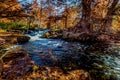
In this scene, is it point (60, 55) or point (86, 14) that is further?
point (86, 14)

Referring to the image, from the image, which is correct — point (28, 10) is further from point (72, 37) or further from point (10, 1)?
point (72, 37)

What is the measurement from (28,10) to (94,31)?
9139mm

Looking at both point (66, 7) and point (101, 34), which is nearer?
point (66, 7)

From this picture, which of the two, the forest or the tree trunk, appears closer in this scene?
the forest

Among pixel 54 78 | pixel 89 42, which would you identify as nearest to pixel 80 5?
pixel 89 42

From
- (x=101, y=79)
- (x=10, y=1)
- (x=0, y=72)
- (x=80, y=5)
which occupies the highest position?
(x=80, y=5)

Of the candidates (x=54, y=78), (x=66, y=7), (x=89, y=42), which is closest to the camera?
(x=54, y=78)

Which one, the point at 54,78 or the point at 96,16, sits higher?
the point at 96,16

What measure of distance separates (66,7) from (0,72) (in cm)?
651

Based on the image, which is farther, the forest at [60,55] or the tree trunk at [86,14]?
the tree trunk at [86,14]

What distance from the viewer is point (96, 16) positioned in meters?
10.2

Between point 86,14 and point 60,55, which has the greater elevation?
point 86,14

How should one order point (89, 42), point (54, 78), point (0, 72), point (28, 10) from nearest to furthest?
point (28, 10) < point (0, 72) < point (54, 78) < point (89, 42)

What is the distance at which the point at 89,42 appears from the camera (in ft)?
42.7
